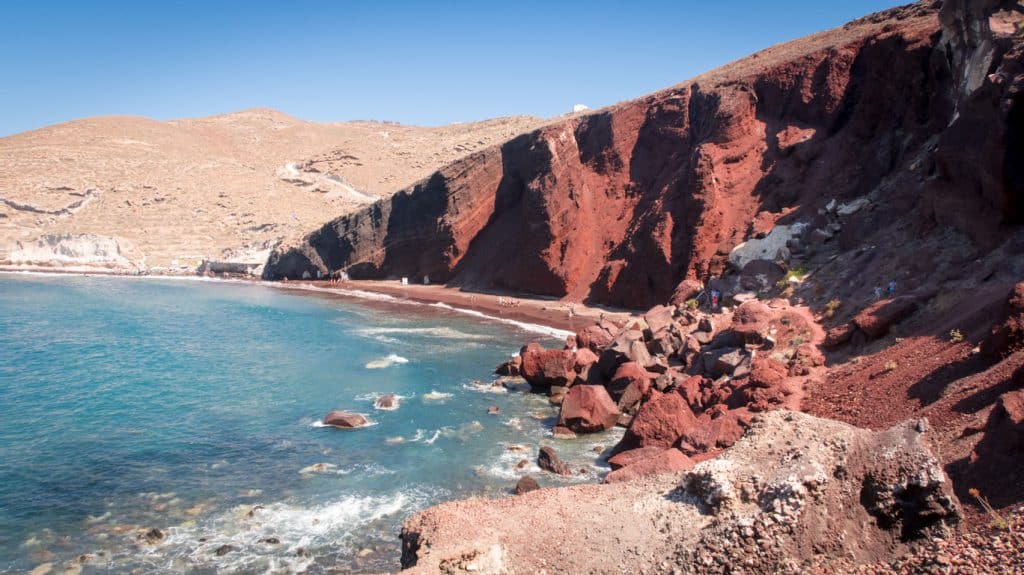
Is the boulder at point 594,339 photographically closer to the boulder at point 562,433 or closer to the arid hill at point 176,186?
the boulder at point 562,433

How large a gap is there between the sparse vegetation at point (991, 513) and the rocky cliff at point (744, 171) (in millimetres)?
11425

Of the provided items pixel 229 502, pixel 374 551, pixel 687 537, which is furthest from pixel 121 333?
pixel 687 537

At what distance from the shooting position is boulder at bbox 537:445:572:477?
1447cm

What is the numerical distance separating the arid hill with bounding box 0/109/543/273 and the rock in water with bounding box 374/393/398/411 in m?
61.2

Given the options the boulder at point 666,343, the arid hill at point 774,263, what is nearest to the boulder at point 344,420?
the arid hill at point 774,263

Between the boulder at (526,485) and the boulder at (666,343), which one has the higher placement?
the boulder at (666,343)

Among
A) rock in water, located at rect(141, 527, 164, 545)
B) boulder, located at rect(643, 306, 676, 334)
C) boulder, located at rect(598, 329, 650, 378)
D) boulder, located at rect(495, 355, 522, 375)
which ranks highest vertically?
boulder, located at rect(643, 306, 676, 334)

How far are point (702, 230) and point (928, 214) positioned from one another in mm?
14861

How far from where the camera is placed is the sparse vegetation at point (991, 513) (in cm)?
584

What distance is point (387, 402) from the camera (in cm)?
2059

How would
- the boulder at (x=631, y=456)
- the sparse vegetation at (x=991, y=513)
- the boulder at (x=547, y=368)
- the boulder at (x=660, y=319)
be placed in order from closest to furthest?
the sparse vegetation at (x=991, y=513)
the boulder at (x=631, y=456)
the boulder at (x=547, y=368)
the boulder at (x=660, y=319)

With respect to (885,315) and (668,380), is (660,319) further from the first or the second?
(885,315)

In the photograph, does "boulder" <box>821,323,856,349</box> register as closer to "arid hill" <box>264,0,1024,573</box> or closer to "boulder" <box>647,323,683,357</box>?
"arid hill" <box>264,0,1024,573</box>

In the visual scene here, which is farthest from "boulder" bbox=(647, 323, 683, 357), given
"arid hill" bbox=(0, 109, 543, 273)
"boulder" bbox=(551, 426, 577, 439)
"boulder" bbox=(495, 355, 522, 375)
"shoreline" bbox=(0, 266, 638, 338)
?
"arid hill" bbox=(0, 109, 543, 273)
